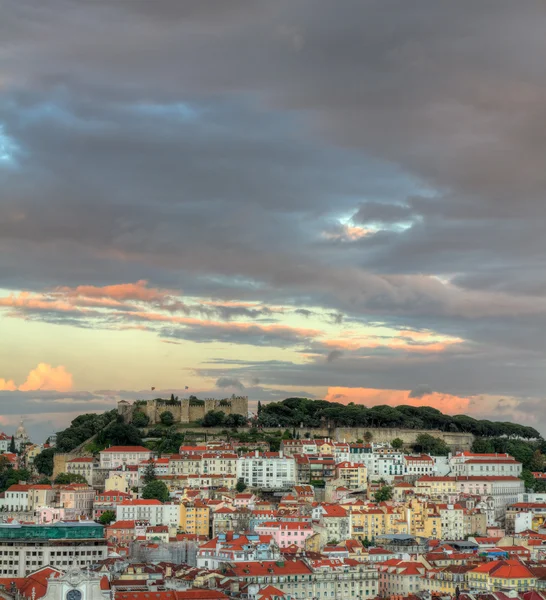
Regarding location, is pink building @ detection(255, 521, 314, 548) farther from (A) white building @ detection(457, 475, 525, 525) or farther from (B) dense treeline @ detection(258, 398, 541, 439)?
(B) dense treeline @ detection(258, 398, 541, 439)

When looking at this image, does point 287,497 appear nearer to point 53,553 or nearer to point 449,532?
point 449,532

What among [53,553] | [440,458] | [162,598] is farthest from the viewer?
[440,458]

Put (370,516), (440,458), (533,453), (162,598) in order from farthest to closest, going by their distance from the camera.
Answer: (533,453)
(440,458)
(370,516)
(162,598)

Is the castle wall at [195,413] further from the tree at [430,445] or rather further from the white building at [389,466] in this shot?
the tree at [430,445]

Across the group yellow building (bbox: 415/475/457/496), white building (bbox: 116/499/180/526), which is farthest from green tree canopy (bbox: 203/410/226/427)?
white building (bbox: 116/499/180/526)

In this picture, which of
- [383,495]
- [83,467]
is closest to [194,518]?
[383,495]

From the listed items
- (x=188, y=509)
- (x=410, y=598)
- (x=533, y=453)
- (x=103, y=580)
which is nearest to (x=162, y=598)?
(x=103, y=580)

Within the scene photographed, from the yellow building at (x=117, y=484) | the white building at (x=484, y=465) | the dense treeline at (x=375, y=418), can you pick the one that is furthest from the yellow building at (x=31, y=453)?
the white building at (x=484, y=465)
